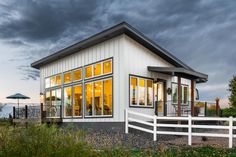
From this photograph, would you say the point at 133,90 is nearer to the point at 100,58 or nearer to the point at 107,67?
the point at 107,67

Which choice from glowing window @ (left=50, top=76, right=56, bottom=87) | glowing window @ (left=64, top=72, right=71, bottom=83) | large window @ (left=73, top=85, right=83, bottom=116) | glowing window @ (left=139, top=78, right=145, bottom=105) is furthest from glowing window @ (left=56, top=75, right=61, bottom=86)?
glowing window @ (left=139, top=78, right=145, bottom=105)

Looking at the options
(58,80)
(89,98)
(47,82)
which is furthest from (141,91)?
(47,82)

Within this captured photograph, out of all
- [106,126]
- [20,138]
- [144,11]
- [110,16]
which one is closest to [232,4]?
[144,11]

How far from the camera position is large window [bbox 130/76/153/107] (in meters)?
17.5

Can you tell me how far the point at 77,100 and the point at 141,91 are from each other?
14.9ft

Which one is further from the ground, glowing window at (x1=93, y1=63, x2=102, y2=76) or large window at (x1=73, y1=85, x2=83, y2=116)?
glowing window at (x1=93, y1=63, x2=102, y2=76)

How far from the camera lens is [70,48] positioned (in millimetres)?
20469

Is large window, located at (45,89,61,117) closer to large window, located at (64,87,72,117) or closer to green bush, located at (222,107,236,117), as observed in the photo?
large window, located at (64,87,72,117)

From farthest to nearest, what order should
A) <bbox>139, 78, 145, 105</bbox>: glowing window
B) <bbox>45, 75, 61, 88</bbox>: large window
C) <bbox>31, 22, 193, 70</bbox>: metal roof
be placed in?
<bbox>45, 75, 61, 88</bbox>: large window, <bbox>139, 78, 145, 105</bbox>: glowing window, <bbox>31, 22, 193, 70</bbox>: metal roof

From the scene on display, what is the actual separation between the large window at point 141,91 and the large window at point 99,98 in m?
1.08

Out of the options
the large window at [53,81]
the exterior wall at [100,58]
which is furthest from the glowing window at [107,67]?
the large window at [53,81]

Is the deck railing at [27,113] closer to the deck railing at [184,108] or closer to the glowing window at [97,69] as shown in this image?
the glowing window at [97,69]

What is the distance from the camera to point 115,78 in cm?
1723

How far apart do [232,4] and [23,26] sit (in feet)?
39.8
